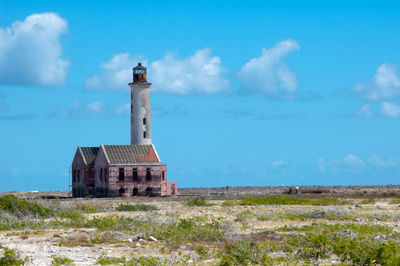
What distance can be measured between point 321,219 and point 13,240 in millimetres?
13582

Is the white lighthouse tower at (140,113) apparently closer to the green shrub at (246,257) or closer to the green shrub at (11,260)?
the green shrub at (11,260)

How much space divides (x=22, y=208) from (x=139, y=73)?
1378 inches

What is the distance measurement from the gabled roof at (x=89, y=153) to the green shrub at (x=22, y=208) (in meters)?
31.0

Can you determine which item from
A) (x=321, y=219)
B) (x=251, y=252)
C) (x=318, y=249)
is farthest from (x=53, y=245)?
(x=321, y=219)

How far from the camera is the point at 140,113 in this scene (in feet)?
199

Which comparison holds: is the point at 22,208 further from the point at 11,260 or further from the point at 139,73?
the point at 139,73

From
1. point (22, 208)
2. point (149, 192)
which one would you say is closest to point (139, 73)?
point (149, 192)

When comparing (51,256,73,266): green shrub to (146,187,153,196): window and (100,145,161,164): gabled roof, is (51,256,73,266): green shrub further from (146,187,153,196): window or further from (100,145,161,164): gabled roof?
(146,187,153,196): window

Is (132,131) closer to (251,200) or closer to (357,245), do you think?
(251,200)

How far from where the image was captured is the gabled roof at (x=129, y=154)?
184 ft

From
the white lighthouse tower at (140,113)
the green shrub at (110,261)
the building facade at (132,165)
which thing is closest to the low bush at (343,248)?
the green shrub at (110,261)

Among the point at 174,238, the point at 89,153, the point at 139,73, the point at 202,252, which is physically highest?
the point at 139,73

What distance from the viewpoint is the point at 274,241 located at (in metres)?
20.7

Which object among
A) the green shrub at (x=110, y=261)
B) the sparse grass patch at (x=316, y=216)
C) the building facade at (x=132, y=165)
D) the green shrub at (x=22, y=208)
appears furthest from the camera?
the building facade at (x=132, y=165)
